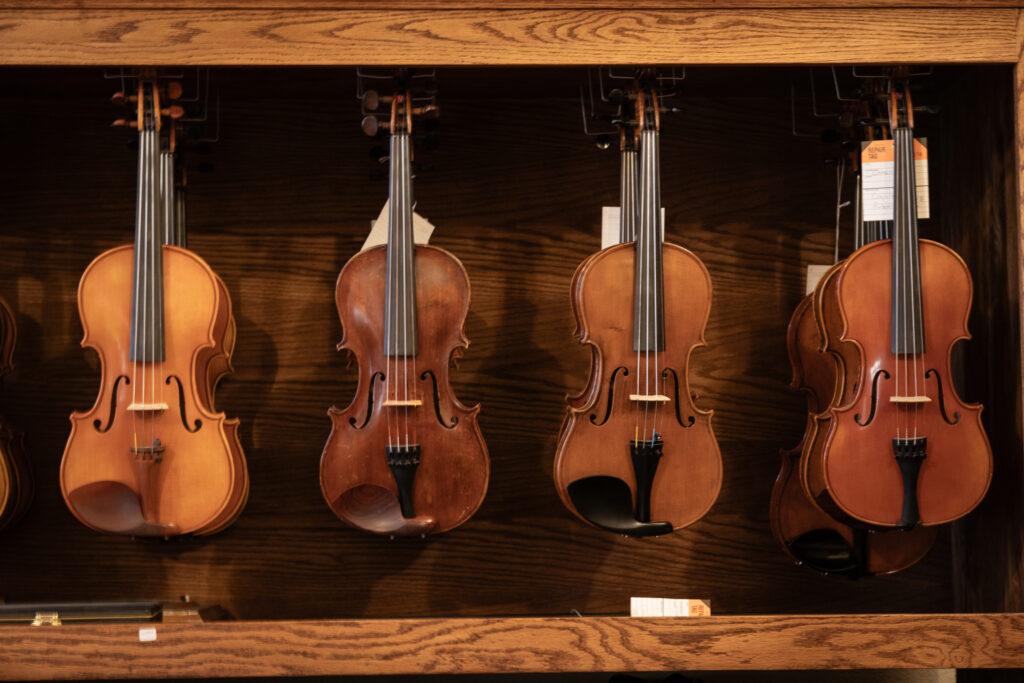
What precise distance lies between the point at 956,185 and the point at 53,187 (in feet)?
6.79

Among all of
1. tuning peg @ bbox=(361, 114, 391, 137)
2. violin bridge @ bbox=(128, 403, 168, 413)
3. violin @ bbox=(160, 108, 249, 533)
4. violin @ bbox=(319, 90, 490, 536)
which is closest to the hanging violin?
violin @ bbox=(319, 90, 490, 536)

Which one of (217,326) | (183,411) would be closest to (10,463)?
(183,411)

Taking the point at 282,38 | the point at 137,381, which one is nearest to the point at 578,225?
the point at 282,38

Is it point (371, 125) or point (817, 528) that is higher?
point (371, 125)

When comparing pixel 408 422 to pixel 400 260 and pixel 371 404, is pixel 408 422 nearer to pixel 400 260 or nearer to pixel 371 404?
pixel 371 404

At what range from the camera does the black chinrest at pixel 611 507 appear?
206 centimetres

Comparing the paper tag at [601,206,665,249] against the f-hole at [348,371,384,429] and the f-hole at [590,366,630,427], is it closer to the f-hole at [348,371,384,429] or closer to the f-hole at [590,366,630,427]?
the f-hole at [590,366,630,427]

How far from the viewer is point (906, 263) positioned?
204cm

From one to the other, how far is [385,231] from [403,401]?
1.26 ft

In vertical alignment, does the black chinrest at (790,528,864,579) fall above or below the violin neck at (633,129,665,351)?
below

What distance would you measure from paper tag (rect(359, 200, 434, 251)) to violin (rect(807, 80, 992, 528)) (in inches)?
33.1

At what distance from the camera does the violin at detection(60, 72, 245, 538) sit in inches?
79.6

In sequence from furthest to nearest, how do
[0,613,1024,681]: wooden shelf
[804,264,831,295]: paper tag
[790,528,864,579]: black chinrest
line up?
[804,264,831,295]: paper tag
[790,528,864,579]: black chinrest
[0,613,1024,681]: wooden shelf

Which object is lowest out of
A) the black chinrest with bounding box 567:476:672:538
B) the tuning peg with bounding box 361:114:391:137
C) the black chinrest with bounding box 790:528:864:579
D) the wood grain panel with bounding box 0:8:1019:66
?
the black chinrest with bounding box 790:528:864:579
